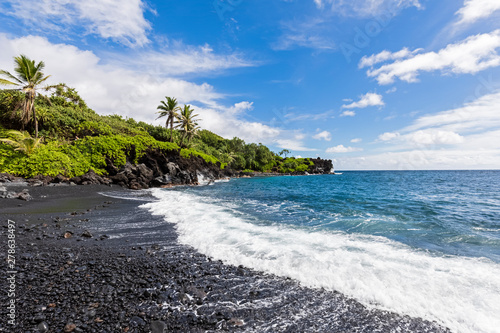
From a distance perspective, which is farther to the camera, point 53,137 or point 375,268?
point 53,137

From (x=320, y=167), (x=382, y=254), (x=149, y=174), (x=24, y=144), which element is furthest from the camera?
(x=320, y=167)

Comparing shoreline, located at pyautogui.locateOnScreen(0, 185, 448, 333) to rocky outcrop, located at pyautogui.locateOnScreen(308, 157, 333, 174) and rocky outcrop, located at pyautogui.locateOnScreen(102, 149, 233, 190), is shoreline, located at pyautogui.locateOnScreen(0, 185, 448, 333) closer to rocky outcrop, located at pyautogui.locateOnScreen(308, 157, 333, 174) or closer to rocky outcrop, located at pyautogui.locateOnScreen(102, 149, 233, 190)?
rocky outcrop, located at pyautogui.locateOnScreen(102, 149, 233, 190)

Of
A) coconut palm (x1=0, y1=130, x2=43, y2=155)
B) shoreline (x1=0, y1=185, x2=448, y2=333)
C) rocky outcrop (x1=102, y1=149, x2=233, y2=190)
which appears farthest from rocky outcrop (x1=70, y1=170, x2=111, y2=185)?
shoreline (x1=0, y1=185, x2=448, y2=333)

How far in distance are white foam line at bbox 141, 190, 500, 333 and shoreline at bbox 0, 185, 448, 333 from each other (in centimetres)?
51

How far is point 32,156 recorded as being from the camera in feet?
72.8

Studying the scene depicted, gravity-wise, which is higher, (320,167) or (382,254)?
(320,167)

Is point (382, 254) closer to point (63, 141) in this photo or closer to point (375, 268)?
point (375, 268)

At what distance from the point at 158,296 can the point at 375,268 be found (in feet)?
21.4

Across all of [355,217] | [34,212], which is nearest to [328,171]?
[355,217]

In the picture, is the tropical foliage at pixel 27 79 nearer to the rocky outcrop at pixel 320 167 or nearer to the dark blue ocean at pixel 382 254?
the dark blue ocean at pixel 382 254

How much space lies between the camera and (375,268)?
6695 mm

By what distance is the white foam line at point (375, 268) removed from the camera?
4766 millimetres

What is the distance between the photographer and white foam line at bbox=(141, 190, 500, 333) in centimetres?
477

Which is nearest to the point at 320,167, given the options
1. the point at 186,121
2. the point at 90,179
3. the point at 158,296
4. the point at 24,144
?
the point at 186,121
